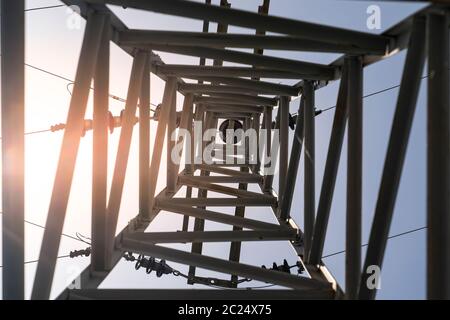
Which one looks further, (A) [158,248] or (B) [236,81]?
(B) [236,81]

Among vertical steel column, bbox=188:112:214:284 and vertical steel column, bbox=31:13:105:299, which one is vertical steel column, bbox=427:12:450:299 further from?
vertical steel column, bbox=188:112:214:284

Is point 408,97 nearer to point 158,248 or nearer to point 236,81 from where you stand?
point 158,248

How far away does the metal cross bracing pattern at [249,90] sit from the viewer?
157 inches

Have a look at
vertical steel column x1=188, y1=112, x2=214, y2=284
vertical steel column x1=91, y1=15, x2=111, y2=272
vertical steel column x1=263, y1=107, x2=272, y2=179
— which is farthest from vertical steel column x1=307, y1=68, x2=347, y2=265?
vertical steel column x1=263, y1=107, x2=272, y2=179

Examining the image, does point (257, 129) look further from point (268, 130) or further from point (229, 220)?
point (229, 220)

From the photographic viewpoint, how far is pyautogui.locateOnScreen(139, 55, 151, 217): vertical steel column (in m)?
7.41

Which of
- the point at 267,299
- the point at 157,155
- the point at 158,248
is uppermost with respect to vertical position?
the point at 157,155

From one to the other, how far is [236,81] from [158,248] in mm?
3816

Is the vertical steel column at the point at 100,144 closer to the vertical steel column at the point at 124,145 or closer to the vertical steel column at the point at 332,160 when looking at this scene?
the vertical steel column at the point at 124,145

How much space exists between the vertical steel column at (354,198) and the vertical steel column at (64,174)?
2890 millimetres

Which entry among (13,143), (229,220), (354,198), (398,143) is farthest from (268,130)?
(13,143)

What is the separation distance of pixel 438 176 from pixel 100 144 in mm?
3646
